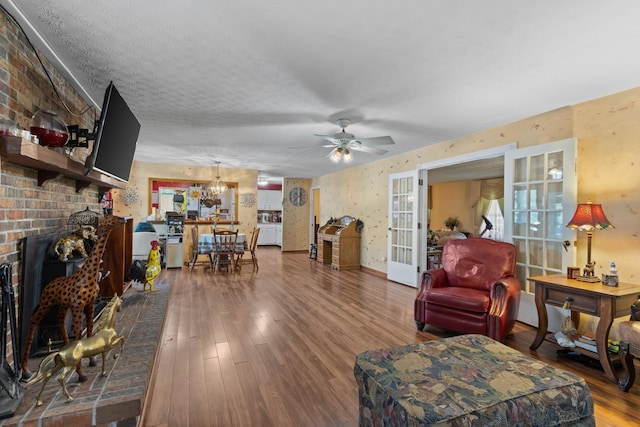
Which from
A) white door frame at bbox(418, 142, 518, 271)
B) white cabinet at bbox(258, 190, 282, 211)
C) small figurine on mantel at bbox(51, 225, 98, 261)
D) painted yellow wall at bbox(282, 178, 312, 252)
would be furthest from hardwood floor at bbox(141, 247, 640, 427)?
white cabinet at bbox(258, 190, 282, 211)

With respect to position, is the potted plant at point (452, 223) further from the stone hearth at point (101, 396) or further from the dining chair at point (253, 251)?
the stone hearth at point (101, 396)

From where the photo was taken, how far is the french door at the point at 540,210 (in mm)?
3057

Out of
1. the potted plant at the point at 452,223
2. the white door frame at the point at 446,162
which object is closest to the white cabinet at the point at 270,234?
the potted plant at the point at 452,223

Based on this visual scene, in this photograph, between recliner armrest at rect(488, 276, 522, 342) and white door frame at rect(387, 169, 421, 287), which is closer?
recliner armrest at rect(488, 276, 522, 342)

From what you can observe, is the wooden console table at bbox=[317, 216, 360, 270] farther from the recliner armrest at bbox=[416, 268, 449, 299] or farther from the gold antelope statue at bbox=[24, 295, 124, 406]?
the gold antelope statue at bbox=[24, 295, 124, 406]

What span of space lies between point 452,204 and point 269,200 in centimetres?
632

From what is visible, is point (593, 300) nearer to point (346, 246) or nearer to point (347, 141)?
point (347, 141)

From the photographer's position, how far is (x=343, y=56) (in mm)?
2264

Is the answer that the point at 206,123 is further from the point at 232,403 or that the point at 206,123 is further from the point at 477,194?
the point at 477,194

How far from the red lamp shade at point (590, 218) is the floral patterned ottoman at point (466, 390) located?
169cm

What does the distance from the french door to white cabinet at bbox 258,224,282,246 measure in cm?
846

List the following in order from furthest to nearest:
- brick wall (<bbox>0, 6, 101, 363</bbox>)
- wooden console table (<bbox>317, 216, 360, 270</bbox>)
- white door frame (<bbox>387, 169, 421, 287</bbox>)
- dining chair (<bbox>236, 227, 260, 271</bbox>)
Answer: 1. wooden console table (<bbox>317, 216, 360, 270</bbox>)
2. dining chair (<bbox>236, 227, 260, 271</bbox>)
3. white door frame (<bbox>387, 169, 421, 287</bbox>)
4. brick wall (<bbox>0, 6, 101, 363</bbox>)

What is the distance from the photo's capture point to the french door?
306cm

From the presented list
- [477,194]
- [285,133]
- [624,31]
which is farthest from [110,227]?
[477,194]
